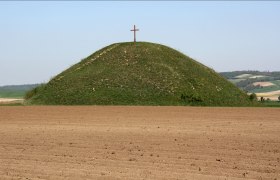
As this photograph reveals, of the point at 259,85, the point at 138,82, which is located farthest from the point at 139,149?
the point at 259,85

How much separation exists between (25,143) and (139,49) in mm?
35130

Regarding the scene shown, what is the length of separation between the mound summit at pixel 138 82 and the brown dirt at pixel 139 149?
15.6 m

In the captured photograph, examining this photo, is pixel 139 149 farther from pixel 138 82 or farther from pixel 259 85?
pixel 259 85

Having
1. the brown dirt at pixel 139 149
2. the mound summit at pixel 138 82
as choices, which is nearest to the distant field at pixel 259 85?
the mound summit at pixel 138 82

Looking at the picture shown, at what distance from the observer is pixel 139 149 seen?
1659 cm

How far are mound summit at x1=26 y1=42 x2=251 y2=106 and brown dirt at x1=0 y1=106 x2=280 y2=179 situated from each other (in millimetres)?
15605

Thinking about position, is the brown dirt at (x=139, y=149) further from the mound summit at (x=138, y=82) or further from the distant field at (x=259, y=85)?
the distant field at (x=259, y=85)

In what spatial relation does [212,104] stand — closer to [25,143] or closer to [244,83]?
[25,143]

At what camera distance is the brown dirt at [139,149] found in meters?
12.6

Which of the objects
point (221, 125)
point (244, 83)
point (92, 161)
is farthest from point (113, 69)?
point (244, 83)

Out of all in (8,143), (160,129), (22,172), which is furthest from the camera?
(160,129)

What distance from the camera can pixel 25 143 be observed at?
18.5 m

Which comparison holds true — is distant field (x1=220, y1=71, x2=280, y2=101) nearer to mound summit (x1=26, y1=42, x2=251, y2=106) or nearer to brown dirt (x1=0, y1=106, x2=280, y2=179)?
mound summit (x1=26, y1=42, x2=251, y2=106)

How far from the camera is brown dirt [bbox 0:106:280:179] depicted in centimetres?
1259
